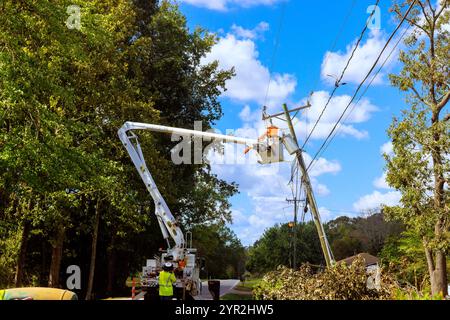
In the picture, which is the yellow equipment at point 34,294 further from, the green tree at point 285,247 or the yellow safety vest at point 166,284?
the green tree at point 285,247

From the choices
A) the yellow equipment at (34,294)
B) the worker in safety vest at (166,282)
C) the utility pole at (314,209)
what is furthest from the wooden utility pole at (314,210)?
the yellow equipment at (34,294)

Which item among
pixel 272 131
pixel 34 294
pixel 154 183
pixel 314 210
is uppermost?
pixel 272 131

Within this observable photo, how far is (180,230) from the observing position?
2245cm

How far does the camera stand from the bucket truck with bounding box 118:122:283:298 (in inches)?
688

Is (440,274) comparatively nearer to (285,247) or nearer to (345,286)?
(345,286)

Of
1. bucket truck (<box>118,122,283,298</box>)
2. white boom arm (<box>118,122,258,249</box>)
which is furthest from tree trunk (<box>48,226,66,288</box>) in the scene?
bucket truck (<box>118,122,283,298</box>)

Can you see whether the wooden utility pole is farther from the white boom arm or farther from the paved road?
the paved road

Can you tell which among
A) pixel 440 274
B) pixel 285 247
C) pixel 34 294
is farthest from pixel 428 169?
pixel 285 247

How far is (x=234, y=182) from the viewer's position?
38.2 m

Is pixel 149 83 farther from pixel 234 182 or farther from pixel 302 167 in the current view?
pixel 302 167

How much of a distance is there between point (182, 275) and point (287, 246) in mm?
56211

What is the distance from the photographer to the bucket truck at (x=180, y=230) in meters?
17.5

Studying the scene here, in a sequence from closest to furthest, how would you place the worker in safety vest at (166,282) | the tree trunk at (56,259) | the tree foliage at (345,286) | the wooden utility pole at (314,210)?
1. the tree foliage at (345,286)
2. the worker in safety vest at (166,282)
3. the wooden utility pole at (314,210)
4. the tree trunk at (56,259)

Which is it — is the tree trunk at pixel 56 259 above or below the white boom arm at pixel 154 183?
below
